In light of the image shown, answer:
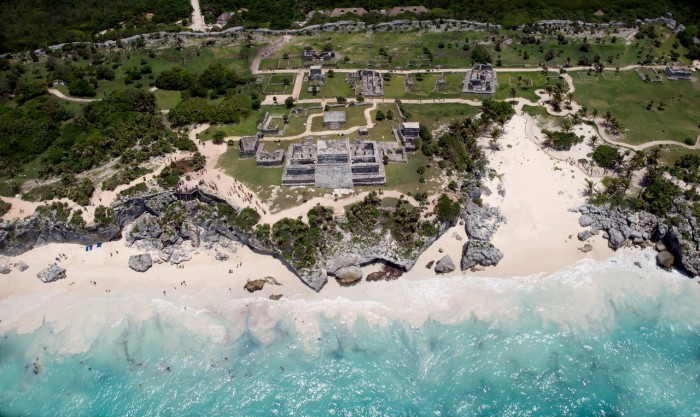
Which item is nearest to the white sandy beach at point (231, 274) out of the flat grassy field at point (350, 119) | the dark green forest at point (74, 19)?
the flat grassy field at point (350, 119)

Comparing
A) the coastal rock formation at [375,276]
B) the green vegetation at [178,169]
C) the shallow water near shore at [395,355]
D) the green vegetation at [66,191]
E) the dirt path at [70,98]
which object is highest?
the dirt path at [70,98]

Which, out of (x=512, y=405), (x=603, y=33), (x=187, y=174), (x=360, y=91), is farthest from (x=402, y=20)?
(x=512, y=405)

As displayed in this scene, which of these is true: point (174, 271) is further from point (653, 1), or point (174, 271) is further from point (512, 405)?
point (653, 1)

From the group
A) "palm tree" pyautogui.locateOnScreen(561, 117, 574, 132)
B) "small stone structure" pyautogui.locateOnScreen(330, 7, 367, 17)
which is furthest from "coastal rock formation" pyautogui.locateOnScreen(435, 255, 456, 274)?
"small stone structure" pyautogui.locateOnScreen(330, 7, 367, 17)

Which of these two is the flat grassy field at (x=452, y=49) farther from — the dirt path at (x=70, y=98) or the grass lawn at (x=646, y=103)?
the dirt path at (x=70, y=98)

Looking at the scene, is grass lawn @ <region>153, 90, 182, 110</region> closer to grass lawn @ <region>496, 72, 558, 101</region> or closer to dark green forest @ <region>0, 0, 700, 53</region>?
dark green forest @ <region>0, 0, 700, 53</region>

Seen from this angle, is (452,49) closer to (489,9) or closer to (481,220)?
(489,9)
